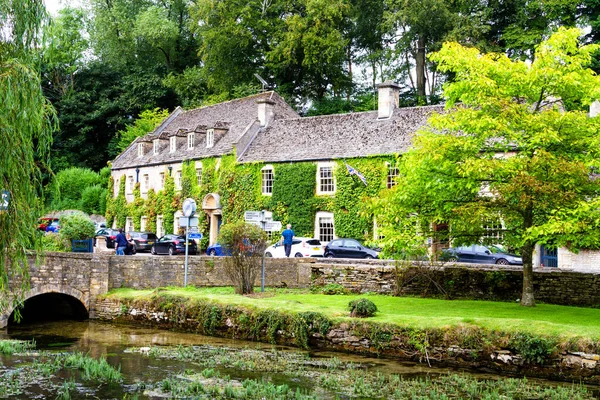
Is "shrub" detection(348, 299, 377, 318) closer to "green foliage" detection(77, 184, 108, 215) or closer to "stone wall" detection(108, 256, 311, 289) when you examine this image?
"stone wall" detection(108, 256, 311, 289)

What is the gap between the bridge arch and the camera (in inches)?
853

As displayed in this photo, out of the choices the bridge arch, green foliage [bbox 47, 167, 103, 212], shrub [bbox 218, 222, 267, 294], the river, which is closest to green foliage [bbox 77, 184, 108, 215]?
green foliage [bbox 47, 167, 103, 212]

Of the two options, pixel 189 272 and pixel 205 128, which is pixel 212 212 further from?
pixel 189 272

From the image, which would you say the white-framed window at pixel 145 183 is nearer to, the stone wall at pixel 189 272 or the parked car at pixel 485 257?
the stone wall at pixel 189 272

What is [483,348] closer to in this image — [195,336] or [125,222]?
[195,336]

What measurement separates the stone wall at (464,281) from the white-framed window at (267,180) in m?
13.3

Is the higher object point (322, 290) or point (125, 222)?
point (125, 222)

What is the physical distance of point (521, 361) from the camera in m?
15.5

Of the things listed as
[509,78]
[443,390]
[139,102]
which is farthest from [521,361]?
[139,102]

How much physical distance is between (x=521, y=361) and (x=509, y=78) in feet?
26.2

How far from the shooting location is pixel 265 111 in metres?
42.8

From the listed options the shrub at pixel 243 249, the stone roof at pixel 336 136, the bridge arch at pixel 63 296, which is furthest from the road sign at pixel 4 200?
the stone roof at pixel 336 136

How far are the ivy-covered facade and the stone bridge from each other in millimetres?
7153

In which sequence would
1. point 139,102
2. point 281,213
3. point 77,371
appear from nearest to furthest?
point 77,371 → point 281,213 → point 139,102
